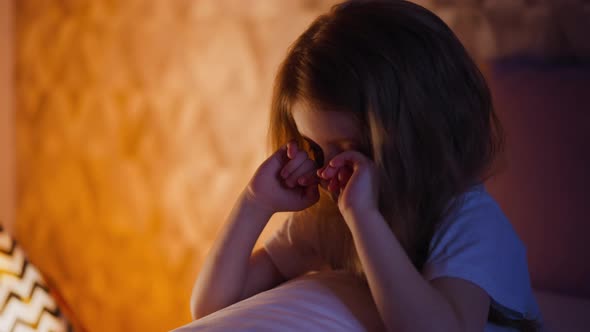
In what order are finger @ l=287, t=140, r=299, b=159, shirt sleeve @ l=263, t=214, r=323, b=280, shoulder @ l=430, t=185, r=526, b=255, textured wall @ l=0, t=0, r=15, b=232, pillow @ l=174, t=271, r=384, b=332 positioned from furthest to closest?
textured wall @ l=0, t=0, r=15, b=232, shirt sleeve @ l=263, t=214, r=323, b=280, finger @ l=287, t=140, r=299, b=159, shoulder @ l=430, t=185, r=526, b=255, pillow @ l=174, t=271, r=384, b=332

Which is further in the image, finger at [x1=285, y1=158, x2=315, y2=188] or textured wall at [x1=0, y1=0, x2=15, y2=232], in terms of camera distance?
textured wall at [x1=0, y1=0, x2=15, y2=232]

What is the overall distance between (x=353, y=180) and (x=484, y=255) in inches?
7.6

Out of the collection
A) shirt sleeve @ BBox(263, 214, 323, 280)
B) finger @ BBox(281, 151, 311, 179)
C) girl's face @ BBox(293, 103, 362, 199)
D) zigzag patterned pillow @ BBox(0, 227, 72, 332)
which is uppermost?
girl's face @ BBox(293, 103, 362, 199)

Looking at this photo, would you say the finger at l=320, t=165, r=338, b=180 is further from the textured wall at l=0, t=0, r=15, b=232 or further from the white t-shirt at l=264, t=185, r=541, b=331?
the textured wall at l=0, t=0, r=15, b=232

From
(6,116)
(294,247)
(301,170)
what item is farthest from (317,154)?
(6,116)

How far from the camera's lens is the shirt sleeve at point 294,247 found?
1.06m

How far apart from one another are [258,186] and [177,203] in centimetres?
84

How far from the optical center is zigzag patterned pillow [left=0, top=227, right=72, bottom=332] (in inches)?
52.6

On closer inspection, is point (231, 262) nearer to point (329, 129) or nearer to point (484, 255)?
point (329, 129)

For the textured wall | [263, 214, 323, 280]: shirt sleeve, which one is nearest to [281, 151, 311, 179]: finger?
[263, 214, 323, 280]: shirt sleeve

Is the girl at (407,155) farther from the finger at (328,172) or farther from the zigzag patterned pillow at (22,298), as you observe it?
the zigzag patterned pillow at (22,298)

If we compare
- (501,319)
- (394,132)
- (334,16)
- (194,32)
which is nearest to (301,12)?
(194,32)

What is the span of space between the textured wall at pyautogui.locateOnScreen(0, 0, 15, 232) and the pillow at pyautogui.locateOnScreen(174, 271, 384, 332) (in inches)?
60.8

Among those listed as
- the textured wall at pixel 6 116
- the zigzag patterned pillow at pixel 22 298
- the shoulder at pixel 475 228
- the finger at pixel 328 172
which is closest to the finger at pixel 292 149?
the finger at pixel 328 172
